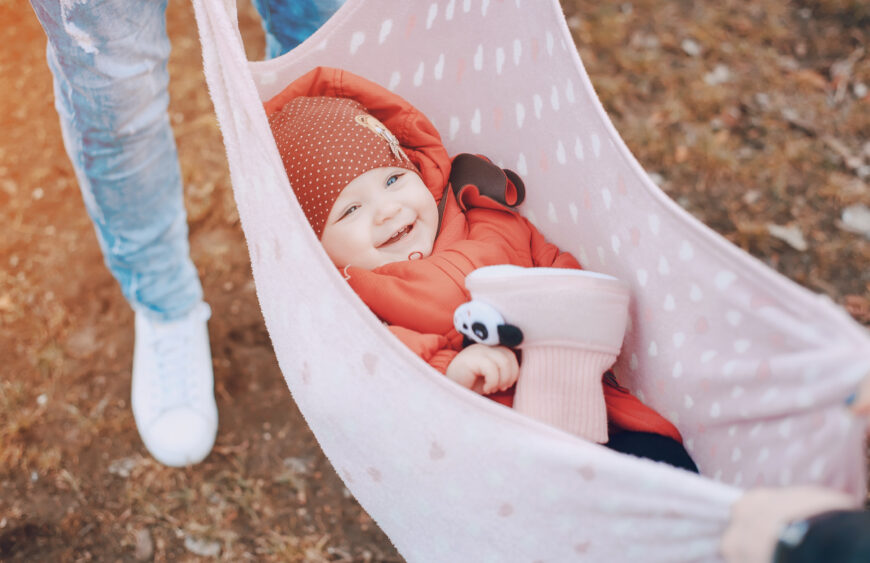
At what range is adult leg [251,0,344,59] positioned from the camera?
1.33 meters

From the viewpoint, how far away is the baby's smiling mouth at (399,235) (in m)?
1.20

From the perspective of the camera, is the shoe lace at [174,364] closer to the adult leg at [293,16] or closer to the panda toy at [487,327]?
the adult leg at [293,16]

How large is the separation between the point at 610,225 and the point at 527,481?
1.66ft

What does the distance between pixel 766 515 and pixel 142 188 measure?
115 centimetres

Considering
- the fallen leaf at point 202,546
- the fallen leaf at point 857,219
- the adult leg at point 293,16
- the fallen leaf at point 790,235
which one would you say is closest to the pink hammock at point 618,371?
the adult leg at point 293,16

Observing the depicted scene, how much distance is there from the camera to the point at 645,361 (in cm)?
103

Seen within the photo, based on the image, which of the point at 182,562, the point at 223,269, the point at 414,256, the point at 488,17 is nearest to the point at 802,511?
the point at 414,256

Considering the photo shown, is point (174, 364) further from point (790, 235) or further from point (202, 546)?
point (790, 235)

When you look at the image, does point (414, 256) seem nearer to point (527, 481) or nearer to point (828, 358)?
point (527, 481)

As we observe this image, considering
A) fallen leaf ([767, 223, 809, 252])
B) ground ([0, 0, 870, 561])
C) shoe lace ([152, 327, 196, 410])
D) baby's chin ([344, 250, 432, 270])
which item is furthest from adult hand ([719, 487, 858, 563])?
fallen leaf ([767, 223, 809, 252])

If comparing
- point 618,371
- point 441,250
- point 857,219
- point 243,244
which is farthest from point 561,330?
point 857,219

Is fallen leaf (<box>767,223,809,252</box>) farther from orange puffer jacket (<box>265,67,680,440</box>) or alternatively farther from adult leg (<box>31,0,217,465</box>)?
adult leg (<box>31,0,217,465</box>)

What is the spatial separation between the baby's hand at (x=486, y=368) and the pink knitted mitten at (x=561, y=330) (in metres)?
0.02

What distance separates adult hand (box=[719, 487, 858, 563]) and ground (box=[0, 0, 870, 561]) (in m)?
0.99
